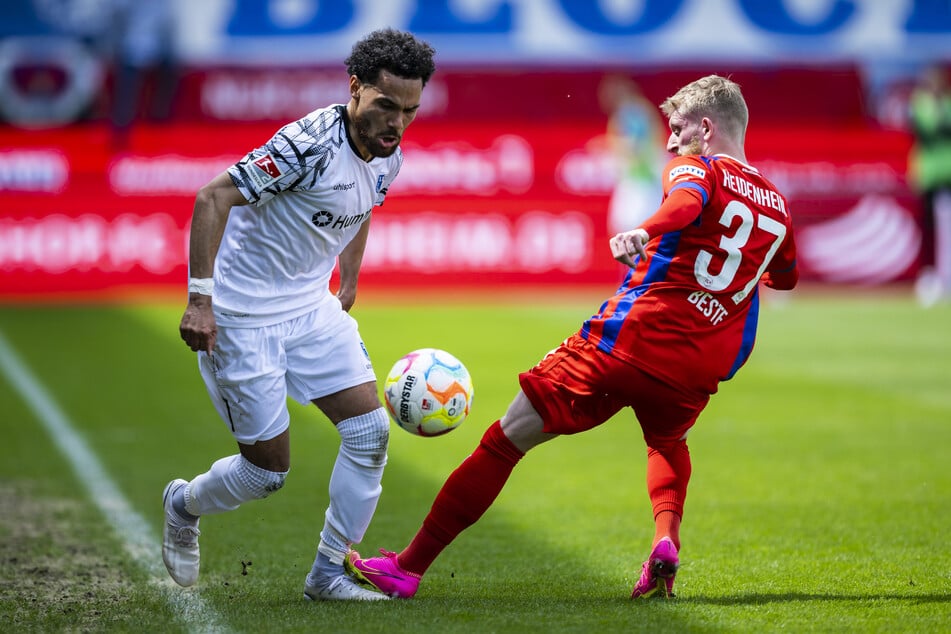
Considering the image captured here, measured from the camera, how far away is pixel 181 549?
16.7 ft

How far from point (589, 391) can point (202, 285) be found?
52.5 inches

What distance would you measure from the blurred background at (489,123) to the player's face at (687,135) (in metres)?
12.3

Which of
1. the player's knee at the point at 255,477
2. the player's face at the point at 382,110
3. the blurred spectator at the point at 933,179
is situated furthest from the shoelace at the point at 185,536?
the blurred spectator at the point at 933,179

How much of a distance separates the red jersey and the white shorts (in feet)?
2.89

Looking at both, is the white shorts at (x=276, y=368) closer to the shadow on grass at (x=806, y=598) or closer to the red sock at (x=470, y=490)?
the red sock at (x=470, y=490)

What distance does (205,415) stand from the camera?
31.1 ft

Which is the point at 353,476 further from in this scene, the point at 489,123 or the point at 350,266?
the point at 489,123

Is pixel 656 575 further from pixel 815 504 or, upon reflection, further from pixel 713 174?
pixel 815 504

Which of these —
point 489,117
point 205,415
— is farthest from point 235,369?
point 489,117

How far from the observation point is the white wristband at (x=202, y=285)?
15.0 feet

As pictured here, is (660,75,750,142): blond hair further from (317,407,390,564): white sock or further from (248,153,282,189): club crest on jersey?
(317,407,390,564): white sock

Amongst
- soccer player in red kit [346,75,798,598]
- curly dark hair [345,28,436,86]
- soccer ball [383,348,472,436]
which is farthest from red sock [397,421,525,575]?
curly dark hair [345,28,436,86]

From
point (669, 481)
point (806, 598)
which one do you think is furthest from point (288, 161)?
point (806, 598)

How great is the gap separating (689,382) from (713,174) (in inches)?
27.8
